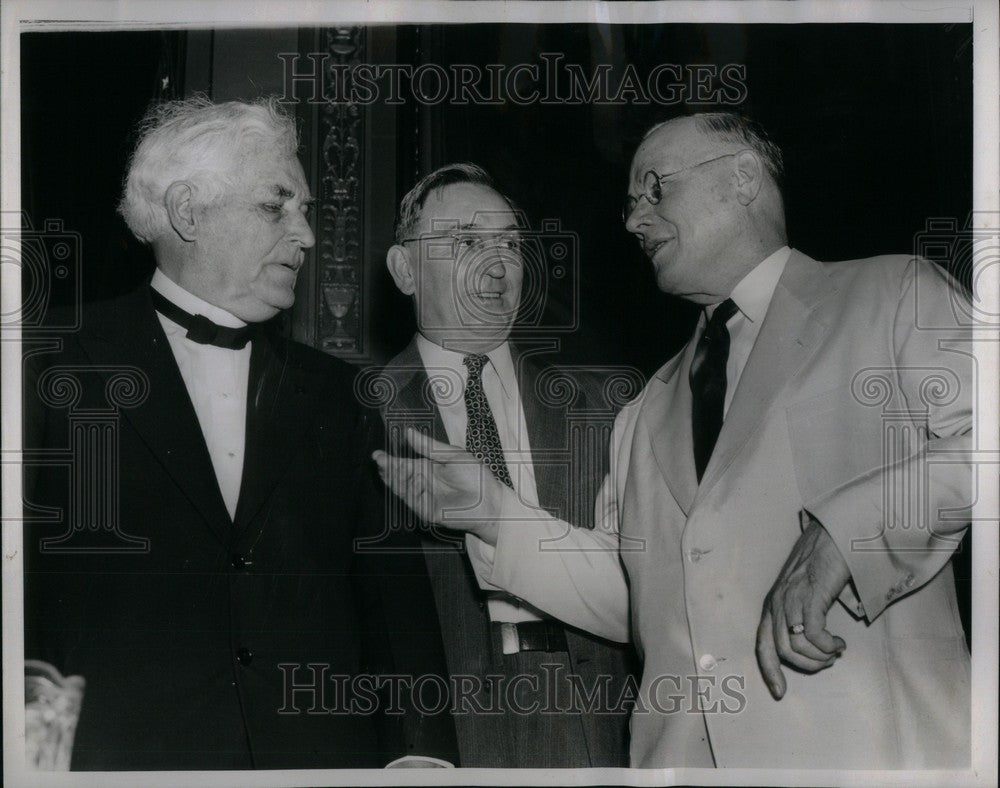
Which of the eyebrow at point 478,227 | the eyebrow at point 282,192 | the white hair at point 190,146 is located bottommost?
the eyebrow at point 478,227

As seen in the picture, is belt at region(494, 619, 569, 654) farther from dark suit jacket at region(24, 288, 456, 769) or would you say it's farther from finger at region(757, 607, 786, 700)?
finger at region(757, 607, 786, 700)

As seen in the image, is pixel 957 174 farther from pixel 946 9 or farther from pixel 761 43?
pixel 761 43

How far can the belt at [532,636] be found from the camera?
2.34 m

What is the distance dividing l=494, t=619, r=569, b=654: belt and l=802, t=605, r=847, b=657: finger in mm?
524

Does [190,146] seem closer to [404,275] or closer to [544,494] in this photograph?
[404,275]

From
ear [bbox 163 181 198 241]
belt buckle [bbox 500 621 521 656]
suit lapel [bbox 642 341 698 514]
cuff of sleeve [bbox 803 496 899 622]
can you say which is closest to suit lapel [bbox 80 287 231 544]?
ear [bbox 163 181 198 241]

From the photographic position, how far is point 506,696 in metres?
2.34

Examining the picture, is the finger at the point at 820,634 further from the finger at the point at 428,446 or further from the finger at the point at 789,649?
the finger at the point at 428,446

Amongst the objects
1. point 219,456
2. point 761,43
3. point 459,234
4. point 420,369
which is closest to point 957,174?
point 761,43

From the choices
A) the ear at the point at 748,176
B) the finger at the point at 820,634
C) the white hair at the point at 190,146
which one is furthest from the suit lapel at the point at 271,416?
Answer: the finger at the point at 820,634

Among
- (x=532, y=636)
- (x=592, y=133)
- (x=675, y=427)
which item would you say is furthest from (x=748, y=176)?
(x=532, y=636)

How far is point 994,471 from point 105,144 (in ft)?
7.00

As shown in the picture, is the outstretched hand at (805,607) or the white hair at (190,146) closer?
the outstretched hand at (805,607)

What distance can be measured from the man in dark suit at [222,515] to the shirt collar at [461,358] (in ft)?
0.62
